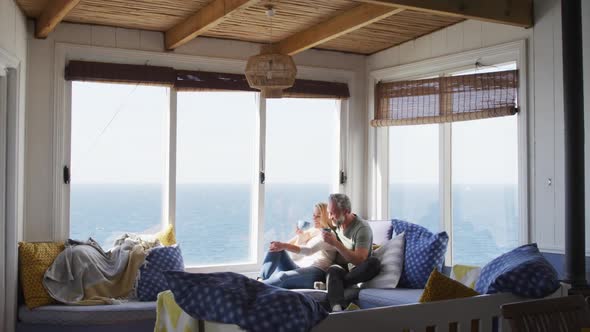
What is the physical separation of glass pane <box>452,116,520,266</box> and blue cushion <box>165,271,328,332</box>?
9.26ft

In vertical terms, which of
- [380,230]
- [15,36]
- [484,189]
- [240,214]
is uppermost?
[15,36]

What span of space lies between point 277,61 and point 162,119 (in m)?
1.35

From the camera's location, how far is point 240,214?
6.08 meters

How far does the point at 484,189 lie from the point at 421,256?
716 millimetres

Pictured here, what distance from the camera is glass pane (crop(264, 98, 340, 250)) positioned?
20.2 feet

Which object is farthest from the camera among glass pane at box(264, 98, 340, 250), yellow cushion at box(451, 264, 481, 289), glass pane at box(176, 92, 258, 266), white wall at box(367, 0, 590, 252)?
glass pane at box(264, 98, 340, 250)

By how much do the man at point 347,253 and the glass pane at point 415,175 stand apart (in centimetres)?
76

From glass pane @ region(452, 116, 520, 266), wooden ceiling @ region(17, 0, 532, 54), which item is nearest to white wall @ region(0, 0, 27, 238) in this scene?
wooden ceiling @ region(17, 0, 532, 54)

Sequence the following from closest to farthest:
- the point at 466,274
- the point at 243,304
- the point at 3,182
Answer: the point at 243,304, the point at 466,274, the point at 3,182

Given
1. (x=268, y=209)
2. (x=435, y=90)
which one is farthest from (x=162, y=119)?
(x=435, y=90)

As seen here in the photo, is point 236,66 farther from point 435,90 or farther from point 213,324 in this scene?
point 213,324

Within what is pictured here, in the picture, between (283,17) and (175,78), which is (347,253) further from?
(175,78)

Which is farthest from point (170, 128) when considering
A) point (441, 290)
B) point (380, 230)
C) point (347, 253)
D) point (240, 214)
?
point (441, 290)

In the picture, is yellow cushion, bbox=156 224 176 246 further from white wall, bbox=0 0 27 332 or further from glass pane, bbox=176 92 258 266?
white wall, bbox=0 0 27 332
